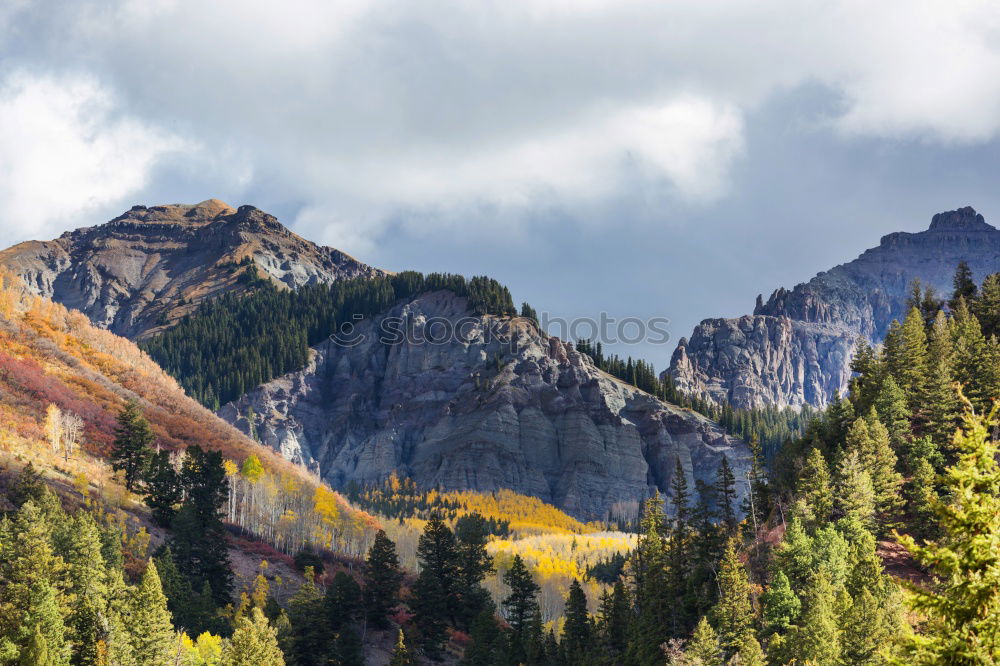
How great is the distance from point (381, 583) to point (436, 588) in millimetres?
7147

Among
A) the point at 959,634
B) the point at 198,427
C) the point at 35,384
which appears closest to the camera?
the point at 959,634

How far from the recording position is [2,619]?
59.7 m

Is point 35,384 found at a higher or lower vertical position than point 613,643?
higher

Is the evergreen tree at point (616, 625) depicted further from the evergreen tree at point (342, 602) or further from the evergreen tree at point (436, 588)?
the evergreen tree at point (342, 602)

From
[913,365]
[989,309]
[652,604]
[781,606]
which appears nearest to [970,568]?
[781,606]

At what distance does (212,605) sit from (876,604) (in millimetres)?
63341

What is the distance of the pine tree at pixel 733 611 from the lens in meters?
71.1

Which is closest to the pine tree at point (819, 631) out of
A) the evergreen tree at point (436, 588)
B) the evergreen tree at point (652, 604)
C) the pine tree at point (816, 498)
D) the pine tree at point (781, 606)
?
the pine tree at point (781, 606)

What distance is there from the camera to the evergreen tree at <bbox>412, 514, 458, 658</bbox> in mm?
108938

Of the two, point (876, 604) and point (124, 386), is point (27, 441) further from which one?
point (876, 604)

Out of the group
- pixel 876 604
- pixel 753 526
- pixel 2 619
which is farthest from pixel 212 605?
pixel 876 604

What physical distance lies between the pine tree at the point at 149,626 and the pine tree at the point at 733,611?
4133 cm

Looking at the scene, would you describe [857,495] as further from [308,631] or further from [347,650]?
[308,631]

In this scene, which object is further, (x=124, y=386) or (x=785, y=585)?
(x=124, y=386)
